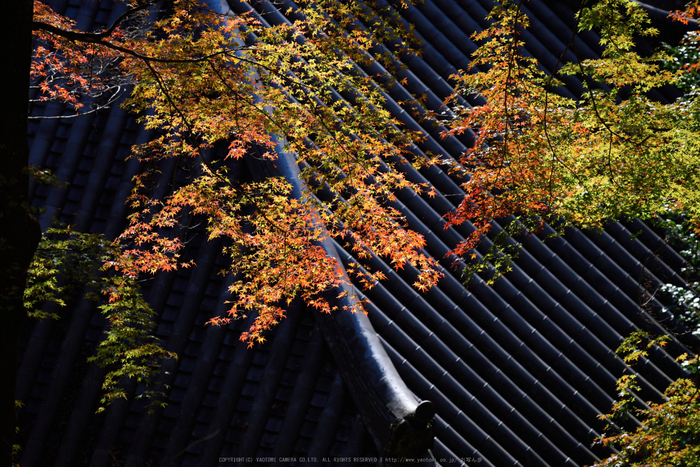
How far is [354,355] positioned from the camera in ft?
19.3

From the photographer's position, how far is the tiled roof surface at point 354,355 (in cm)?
609

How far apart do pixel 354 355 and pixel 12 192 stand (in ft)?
12.5

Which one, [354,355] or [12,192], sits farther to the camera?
[354,355]

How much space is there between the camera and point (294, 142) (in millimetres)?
6137

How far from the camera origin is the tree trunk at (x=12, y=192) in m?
3.26

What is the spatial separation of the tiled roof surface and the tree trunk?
7.57 feet

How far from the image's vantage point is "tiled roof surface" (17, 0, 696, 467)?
20.0ft

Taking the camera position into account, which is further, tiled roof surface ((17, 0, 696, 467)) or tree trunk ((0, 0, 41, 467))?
tiled roof surface ((17, 0, 696, 467))

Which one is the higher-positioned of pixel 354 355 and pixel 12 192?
pixel 12 192

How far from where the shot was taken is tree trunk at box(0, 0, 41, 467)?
3256 mm

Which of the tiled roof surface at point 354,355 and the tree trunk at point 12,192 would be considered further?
the tiled roof surface at point 354,355

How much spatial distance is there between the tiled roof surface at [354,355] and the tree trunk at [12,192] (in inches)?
90.8

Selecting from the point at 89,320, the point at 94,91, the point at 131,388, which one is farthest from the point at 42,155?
the point at 131,388

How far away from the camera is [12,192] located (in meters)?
3.31
